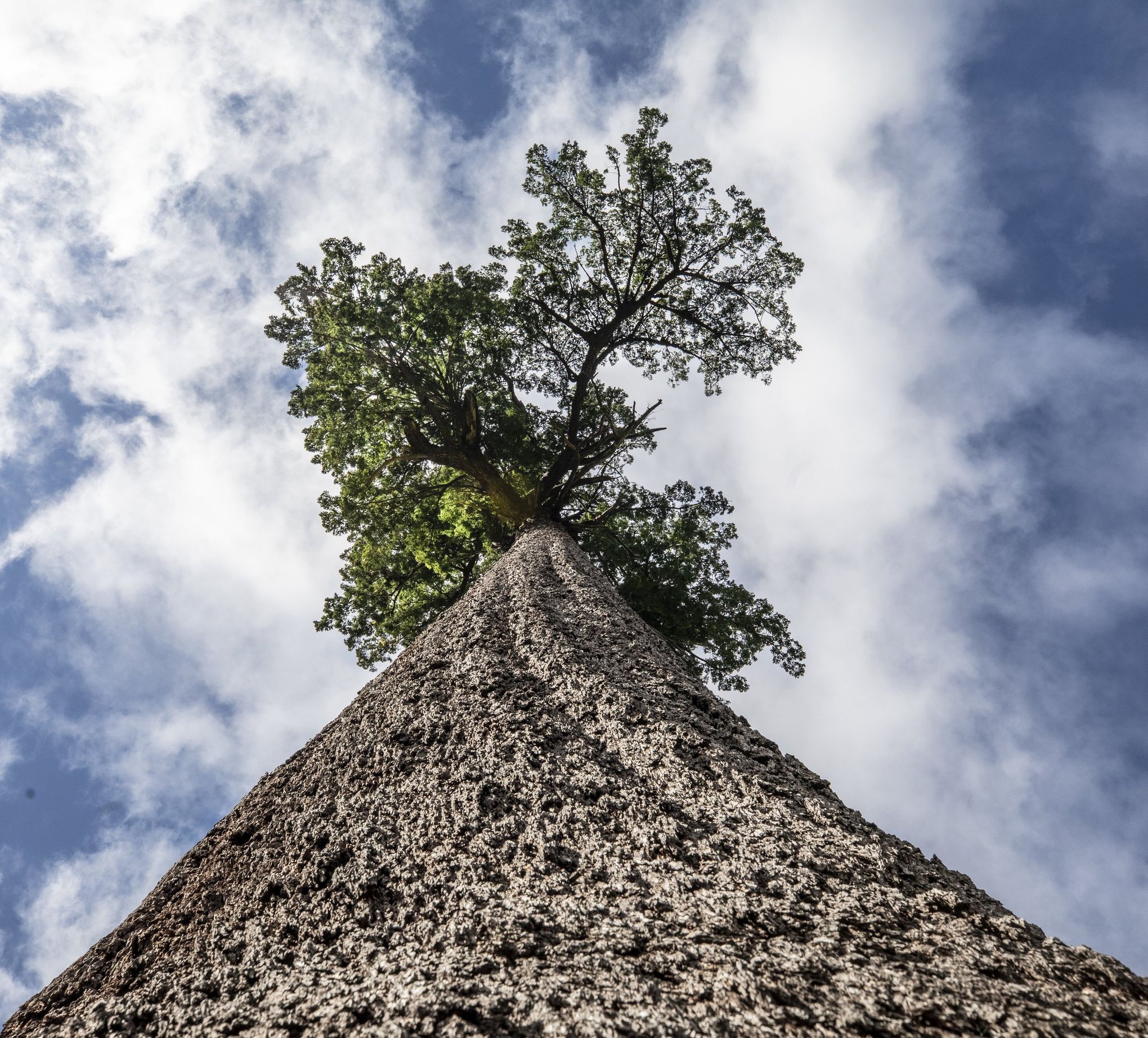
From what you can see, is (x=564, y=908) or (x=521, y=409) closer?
(x=564, y=908)

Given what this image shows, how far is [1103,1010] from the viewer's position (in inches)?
55.1

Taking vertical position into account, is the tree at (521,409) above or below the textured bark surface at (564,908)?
above

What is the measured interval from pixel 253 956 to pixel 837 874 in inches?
66.9

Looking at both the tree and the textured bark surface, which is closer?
the textured bark surface

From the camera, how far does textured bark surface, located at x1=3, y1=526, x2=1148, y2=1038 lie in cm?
146

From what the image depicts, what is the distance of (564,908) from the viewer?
1875mm

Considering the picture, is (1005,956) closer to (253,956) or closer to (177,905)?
(253,956)

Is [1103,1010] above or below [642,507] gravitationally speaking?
below

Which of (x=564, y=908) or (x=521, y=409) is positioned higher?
(x=521, y=409)

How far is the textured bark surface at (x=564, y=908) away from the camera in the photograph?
4.79 feet

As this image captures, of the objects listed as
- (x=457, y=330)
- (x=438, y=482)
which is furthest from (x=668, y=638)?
(x=457, y=330)

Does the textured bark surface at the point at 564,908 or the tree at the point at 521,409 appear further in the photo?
the tree at the point at 521,409

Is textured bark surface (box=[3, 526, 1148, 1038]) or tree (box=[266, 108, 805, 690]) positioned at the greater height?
tree (box=[266, 108, 805, 690])

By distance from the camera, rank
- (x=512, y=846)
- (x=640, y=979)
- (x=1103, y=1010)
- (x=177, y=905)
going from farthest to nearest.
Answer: (x=177, y=905)
(x=512, y=846)
(x=640, y=979)
(x=1103, y=1010)
